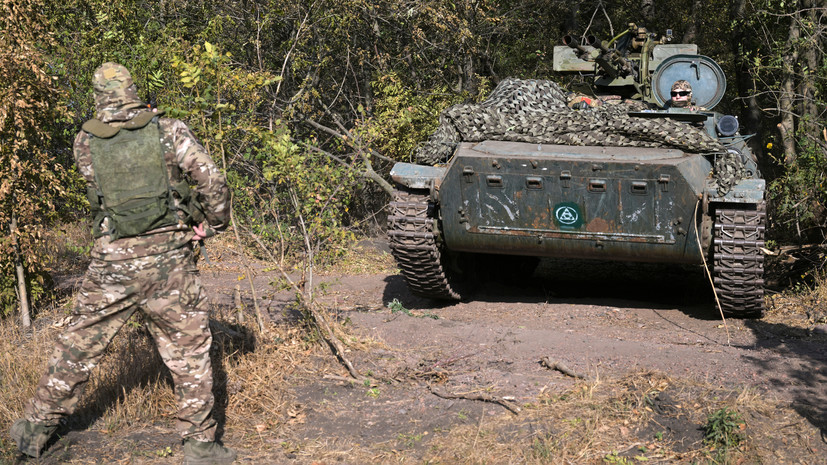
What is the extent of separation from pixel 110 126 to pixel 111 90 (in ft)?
0.59

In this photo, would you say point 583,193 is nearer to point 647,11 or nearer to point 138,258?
point 138,258

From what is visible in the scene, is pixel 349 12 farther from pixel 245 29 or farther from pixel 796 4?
pixel 796 4

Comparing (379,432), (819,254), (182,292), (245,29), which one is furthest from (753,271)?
(245,29)

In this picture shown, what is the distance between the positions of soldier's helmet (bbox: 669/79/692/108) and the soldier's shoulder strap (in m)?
5.67

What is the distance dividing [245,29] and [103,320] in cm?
867

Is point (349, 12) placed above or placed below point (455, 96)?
above

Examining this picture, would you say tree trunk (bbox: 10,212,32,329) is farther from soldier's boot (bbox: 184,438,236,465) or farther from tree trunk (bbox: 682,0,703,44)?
tree trunk (bbox: 682,0,703,44)

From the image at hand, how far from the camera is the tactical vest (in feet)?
14.7

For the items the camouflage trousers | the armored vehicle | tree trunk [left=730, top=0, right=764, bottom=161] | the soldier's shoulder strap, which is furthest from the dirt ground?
tree trunk [left=730, top=0, right=764, bottom=161]

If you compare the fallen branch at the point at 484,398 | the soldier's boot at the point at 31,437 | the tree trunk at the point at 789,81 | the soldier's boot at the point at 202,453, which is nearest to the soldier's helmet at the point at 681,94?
the tree trunk at the point at 789,81

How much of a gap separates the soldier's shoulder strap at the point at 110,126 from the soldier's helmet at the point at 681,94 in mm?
5667

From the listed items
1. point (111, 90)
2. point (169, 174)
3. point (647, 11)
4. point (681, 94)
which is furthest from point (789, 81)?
point (111, 90)

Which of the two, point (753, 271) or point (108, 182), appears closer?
point (108, 182)

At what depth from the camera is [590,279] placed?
33.5 ft
